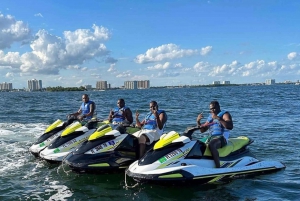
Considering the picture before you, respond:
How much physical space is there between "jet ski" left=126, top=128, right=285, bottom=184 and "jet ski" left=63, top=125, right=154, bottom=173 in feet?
2.55

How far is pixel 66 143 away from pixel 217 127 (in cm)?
389

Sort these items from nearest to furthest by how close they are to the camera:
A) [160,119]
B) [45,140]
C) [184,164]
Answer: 1. [184,164]
2. [160,119]
3. [45,140]

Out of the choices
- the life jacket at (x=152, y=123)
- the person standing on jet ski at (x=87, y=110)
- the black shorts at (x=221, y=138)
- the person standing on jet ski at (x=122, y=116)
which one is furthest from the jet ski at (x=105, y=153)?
the person standing on jet ski at (x=87, y=110)

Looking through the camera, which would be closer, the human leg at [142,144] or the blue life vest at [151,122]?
the human leg at [142,144]

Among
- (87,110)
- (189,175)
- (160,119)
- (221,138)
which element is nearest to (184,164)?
(189,175)

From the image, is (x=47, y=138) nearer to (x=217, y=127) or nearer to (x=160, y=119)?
(x=160, y=119)

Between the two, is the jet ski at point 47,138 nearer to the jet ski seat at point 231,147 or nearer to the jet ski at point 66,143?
the jet ski at point 66,143

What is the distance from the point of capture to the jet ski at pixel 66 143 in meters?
8.50

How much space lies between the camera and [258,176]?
25.3 ft

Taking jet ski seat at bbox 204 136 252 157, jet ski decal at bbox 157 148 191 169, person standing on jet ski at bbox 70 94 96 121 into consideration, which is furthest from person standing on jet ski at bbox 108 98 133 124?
jet ski decal at bbox 157 148 191 169

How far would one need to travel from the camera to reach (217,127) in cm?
754

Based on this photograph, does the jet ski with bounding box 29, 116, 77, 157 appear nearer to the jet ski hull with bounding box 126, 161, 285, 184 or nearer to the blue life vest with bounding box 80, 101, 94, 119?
the blue life vest with bounding box 80, 101, 94, 119

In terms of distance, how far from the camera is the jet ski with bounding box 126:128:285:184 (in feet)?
21.3

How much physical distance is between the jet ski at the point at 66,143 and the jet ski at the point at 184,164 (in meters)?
2.32
